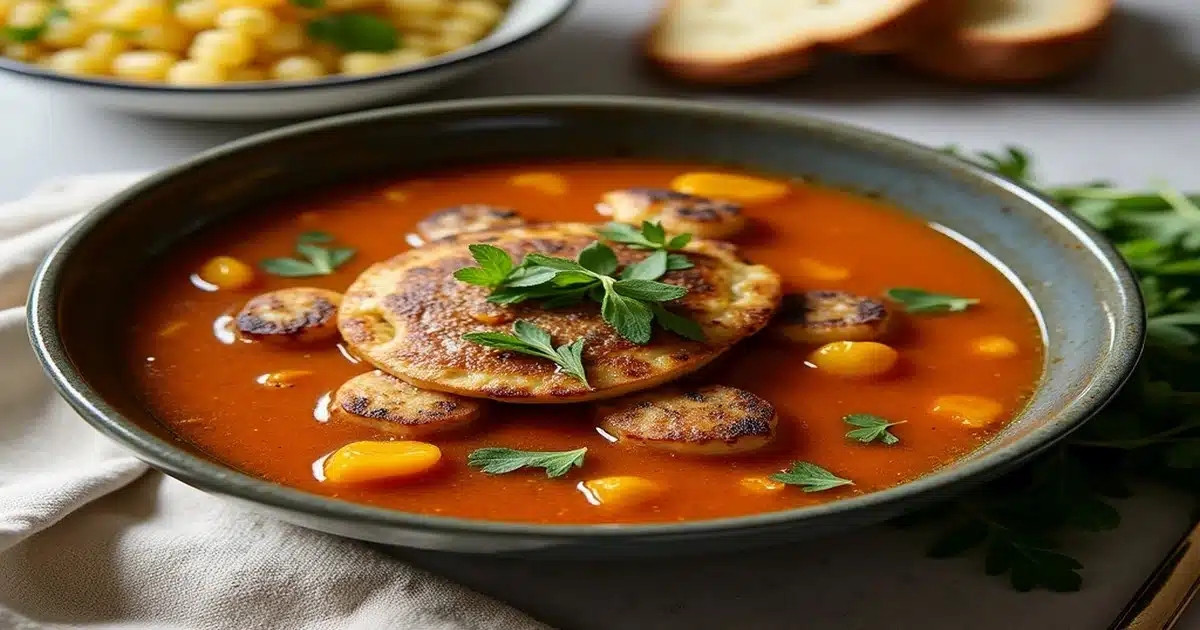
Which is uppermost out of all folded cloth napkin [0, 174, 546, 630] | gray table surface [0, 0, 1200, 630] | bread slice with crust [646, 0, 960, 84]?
bread slice with crust [646, 0, 960, 84]

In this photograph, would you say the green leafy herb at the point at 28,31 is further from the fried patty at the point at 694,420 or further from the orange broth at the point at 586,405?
the fried patty at the point at 694,420

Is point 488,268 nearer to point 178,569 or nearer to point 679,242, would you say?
point 679,242

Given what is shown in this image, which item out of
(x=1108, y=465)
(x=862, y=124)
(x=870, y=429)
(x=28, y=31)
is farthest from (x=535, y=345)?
(x=28, y=31)

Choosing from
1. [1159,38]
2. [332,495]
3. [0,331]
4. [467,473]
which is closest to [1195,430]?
[467,473]

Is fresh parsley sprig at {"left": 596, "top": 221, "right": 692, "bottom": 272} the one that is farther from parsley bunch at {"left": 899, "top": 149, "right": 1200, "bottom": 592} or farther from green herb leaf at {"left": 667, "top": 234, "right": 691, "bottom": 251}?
parsley bunch at {"left": 899, "top": 149, "right": 1200, "bottom": 592}

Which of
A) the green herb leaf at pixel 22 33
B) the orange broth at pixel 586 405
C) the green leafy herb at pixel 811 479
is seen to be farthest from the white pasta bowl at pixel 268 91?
the green leafy herb at pixel 811 479

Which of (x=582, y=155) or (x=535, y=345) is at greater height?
(x=582, y=155)

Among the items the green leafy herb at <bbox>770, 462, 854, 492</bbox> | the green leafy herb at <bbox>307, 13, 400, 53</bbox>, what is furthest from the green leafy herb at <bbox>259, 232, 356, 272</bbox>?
the green leafy herb at <bbox>307, 13, 400, 53</bbox>
